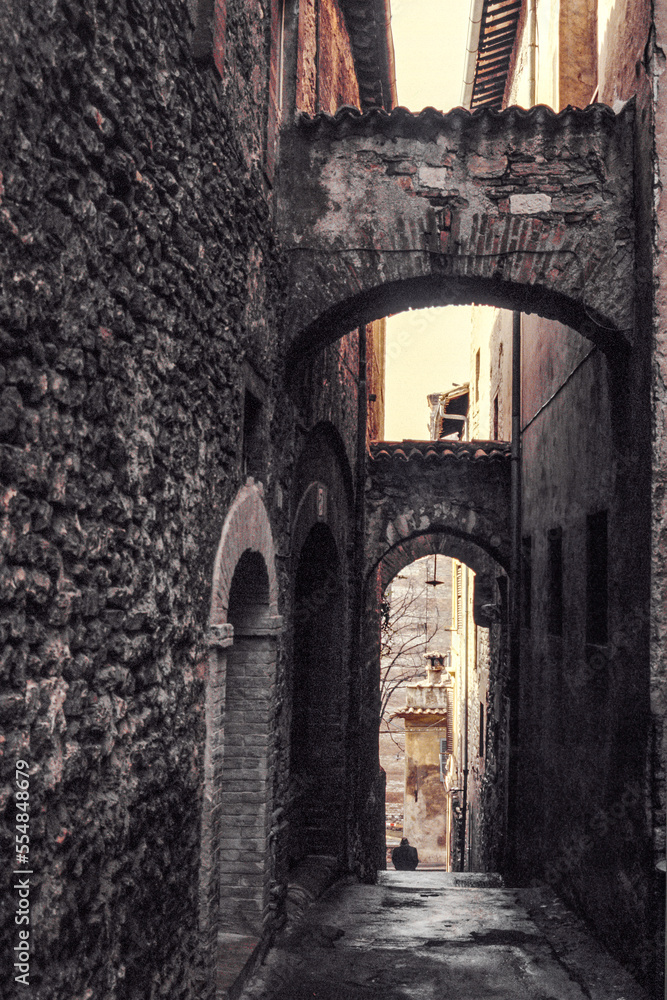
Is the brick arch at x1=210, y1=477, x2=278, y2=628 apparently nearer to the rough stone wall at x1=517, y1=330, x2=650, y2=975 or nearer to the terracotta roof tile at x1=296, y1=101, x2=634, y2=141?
the rough stone wall at x1=517, y1=330, x2=650, y2=975

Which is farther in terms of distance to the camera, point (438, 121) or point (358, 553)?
point (358, 553)

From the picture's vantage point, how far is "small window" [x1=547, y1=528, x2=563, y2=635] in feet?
26.7

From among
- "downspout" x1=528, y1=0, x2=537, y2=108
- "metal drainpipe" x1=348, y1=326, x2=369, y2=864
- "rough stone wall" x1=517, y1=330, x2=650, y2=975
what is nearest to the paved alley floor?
"rough stone wall" x1=517, y1=330, x2=650, y2=975

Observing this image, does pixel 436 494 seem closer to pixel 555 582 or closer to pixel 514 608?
pixel 514 608

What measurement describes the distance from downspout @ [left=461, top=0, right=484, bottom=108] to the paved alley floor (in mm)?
10005

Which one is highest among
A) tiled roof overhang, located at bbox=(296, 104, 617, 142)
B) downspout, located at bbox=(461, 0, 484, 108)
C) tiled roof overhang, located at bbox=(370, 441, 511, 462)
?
downspout, located at bbox=(461, 0, 484, 108)

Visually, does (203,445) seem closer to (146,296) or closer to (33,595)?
(146,296)

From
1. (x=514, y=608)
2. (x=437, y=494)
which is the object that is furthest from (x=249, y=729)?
(x=437, y=494)

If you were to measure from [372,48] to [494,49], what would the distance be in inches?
149

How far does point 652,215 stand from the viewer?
17.2ft

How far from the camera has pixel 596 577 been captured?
21.8ft

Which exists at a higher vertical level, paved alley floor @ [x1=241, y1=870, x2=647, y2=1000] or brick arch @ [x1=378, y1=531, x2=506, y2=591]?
brick arch @ [x1=378, y1=531, x2=506, y2=591]

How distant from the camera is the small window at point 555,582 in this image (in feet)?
26.7

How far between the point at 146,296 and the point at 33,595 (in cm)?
133
